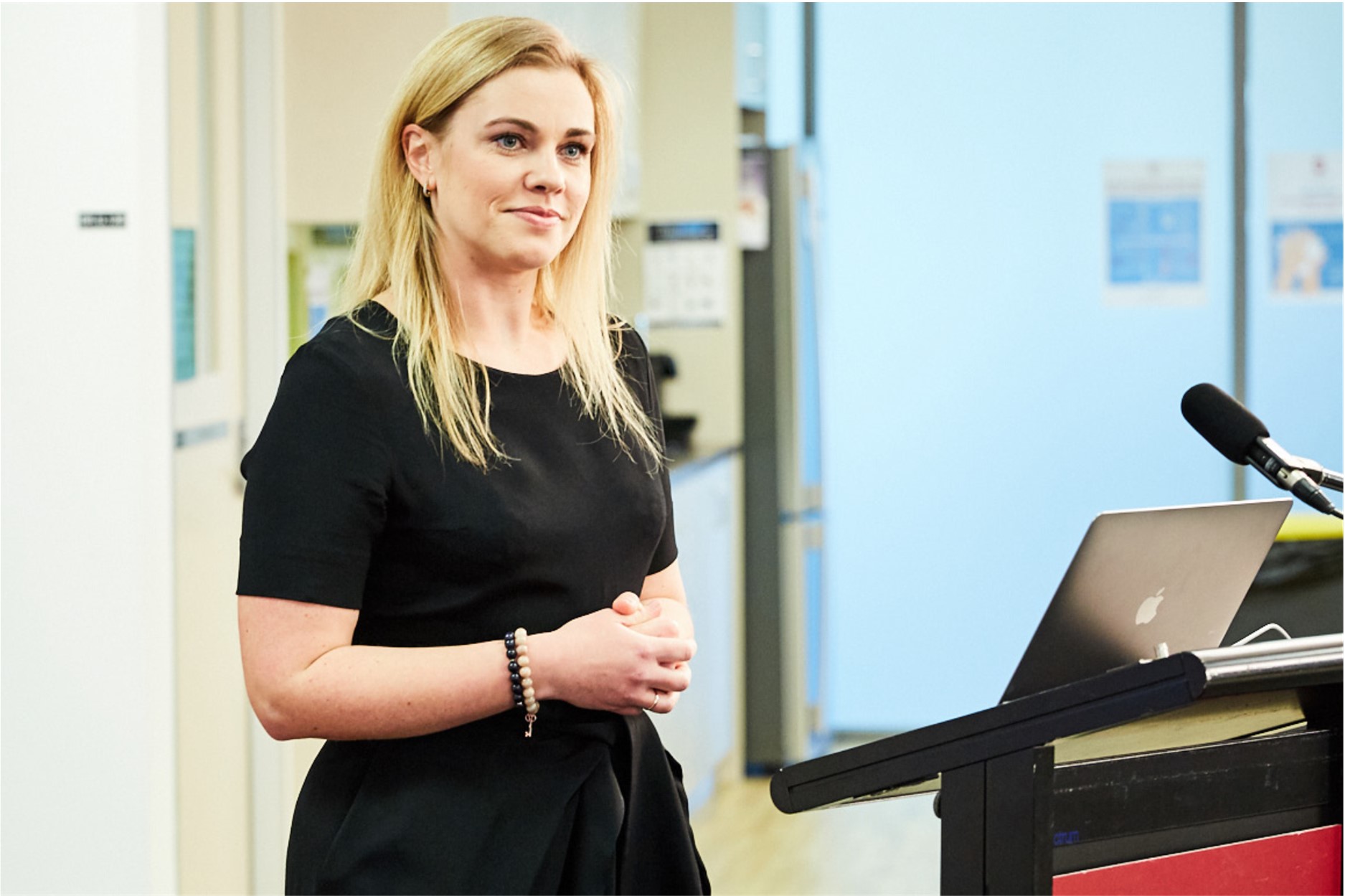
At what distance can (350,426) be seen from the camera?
45.7 inches

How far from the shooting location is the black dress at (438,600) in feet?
3.74

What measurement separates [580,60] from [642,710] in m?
0.60

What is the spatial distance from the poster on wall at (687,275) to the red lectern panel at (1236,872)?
3.19 meters

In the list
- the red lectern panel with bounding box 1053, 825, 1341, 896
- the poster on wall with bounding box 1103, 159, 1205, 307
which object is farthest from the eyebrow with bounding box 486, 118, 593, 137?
the poster on wall with bounding box 1103, 159, 1205, 307

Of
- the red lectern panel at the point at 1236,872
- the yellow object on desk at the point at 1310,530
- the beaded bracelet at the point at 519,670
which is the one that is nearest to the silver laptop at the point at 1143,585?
the red lectern panel at the point at 1236,872

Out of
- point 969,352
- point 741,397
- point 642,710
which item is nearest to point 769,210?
point 741,397

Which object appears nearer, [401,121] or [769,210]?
[401,121]

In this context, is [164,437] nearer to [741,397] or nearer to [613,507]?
[613,507]

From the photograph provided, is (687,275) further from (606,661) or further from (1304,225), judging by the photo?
(606,661)

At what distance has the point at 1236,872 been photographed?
115 cm

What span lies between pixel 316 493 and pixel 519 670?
0.72ft

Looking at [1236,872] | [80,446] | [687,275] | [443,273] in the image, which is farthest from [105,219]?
[687,275]

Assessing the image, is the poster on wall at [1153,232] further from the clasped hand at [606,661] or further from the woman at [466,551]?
the clasped hand at [606,661]

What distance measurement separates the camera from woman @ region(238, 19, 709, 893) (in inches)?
45.1
